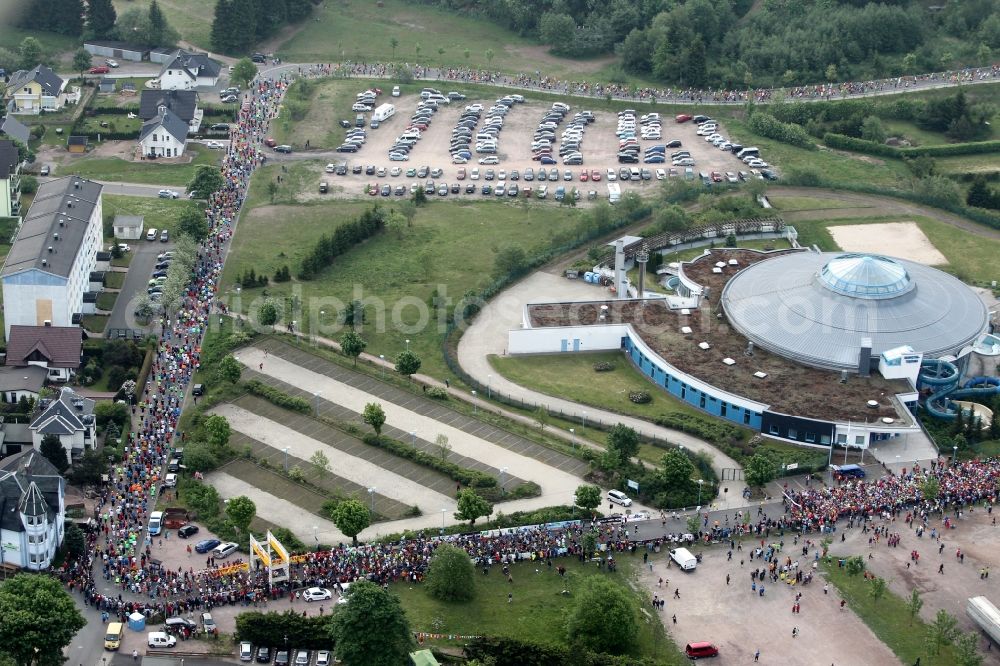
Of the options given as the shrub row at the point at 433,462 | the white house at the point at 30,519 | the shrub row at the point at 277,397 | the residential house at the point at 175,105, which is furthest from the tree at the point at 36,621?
the residential house at the point at 175,105

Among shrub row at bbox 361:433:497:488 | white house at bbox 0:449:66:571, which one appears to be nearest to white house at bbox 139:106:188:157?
shrub row at bbox 361:433:497:488

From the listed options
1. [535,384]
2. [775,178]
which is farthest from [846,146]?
[535,384]

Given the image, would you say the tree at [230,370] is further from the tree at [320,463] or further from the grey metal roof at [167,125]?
the grey metal roof at [167,125]

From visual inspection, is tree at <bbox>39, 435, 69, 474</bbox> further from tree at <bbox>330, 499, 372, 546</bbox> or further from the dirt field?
the dirt field

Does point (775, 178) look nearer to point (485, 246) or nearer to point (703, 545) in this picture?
point (485, 246)

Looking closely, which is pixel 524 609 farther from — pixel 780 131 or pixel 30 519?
pixel 780 131
